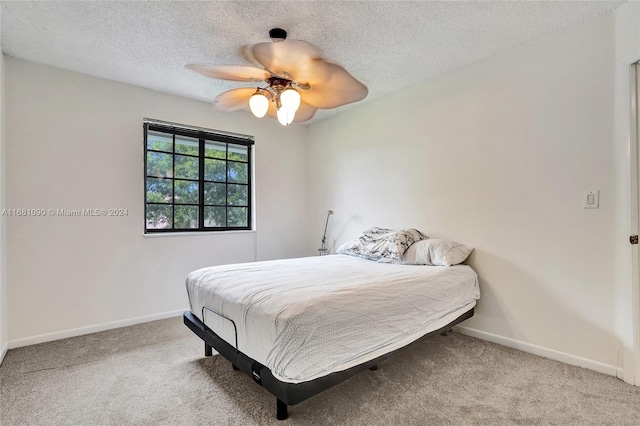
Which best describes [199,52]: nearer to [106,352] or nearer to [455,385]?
[106,352]

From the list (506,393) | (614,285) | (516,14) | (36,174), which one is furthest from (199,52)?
(614,285)

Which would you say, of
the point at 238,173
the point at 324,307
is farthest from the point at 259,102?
the point at 238,173

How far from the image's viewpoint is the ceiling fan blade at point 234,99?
2.30 m

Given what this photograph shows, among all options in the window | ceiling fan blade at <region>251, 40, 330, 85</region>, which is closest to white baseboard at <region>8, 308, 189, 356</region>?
the window

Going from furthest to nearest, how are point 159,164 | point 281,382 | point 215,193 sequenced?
point 215,193
point 159,164
point 281,382

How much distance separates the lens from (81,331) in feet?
9.45

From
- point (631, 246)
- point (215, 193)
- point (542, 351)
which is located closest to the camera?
point (631, 246)

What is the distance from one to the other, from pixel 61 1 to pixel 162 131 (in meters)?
1.57

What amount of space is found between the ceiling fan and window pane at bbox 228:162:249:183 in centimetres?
155

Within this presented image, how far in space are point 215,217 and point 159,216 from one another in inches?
24.5

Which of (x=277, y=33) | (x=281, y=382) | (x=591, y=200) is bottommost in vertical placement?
(x=281, y=382)

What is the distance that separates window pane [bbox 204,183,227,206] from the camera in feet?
12.4

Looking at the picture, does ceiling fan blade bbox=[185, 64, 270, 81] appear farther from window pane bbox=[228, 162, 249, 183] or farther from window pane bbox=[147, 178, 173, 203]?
window pane bbox=[228, 162, 249, 183]

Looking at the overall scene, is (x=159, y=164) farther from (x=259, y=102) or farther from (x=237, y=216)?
(x=259, y=102)
